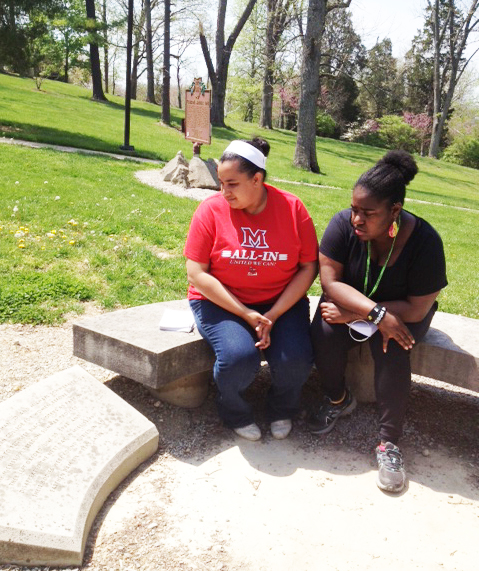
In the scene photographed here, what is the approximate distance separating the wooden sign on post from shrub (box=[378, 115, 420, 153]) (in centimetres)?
2241

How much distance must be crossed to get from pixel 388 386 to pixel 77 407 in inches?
59.4

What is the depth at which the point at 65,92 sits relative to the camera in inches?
1043

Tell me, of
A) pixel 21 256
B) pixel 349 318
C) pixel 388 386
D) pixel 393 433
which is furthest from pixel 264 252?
pixel 21 256

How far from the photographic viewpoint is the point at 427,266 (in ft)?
9.39

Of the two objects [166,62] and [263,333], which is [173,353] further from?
[166,62]

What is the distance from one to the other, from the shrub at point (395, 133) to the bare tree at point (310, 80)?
16731 mm

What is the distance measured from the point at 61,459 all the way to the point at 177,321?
3.28 ft

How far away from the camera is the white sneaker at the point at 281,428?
3.13m

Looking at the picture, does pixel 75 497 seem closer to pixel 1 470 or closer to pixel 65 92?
pixel 1 470

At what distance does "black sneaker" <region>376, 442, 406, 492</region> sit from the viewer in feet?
9.07

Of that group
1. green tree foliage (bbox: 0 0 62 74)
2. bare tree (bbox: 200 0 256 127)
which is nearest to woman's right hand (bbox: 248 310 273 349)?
green tree foliage (bbox: 0 0 62 74)

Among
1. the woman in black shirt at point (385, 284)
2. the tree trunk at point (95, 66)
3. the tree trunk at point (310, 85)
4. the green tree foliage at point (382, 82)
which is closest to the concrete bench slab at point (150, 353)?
the woman in black shirt at point (385, 284)

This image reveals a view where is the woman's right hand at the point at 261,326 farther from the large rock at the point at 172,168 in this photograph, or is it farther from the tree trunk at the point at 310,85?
the tree trunk at the point at 310,85

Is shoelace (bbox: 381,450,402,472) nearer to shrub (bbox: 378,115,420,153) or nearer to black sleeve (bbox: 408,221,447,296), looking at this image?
black sleeve (bbox: 408,221,447,296)
